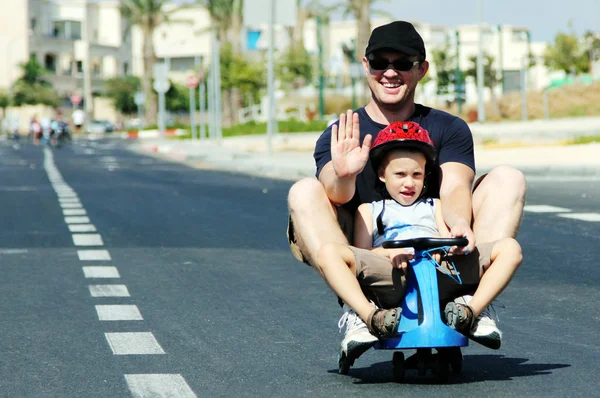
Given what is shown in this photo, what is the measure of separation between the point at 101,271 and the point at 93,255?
1352 mm

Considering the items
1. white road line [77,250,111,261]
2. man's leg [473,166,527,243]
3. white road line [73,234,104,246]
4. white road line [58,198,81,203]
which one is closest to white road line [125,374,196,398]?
man's leg [473,166,527,243]

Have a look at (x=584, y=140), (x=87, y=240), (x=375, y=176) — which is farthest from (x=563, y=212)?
(x=584, y=140)

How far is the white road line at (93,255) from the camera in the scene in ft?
40.7

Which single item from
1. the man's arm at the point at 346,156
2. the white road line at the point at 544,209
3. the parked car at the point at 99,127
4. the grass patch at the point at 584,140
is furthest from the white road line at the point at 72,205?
the parked car at the point at 99,127

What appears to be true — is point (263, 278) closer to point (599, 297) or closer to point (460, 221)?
point (599, 297)

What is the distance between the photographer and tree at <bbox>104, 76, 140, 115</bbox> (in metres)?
131

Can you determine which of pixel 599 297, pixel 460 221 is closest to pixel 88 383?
pixel 460 221

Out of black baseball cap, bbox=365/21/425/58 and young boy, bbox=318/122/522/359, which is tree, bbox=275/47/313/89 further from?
young boy, bbox=318/122/522/359

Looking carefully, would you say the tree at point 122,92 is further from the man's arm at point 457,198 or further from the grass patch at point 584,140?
the man's arm at point 457,198

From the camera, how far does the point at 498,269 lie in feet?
19.8

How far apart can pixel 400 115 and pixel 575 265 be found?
4.82 m

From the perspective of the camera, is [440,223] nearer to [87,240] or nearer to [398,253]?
[398,253]

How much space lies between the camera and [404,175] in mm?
6312

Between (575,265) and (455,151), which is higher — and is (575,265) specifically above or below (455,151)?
below
